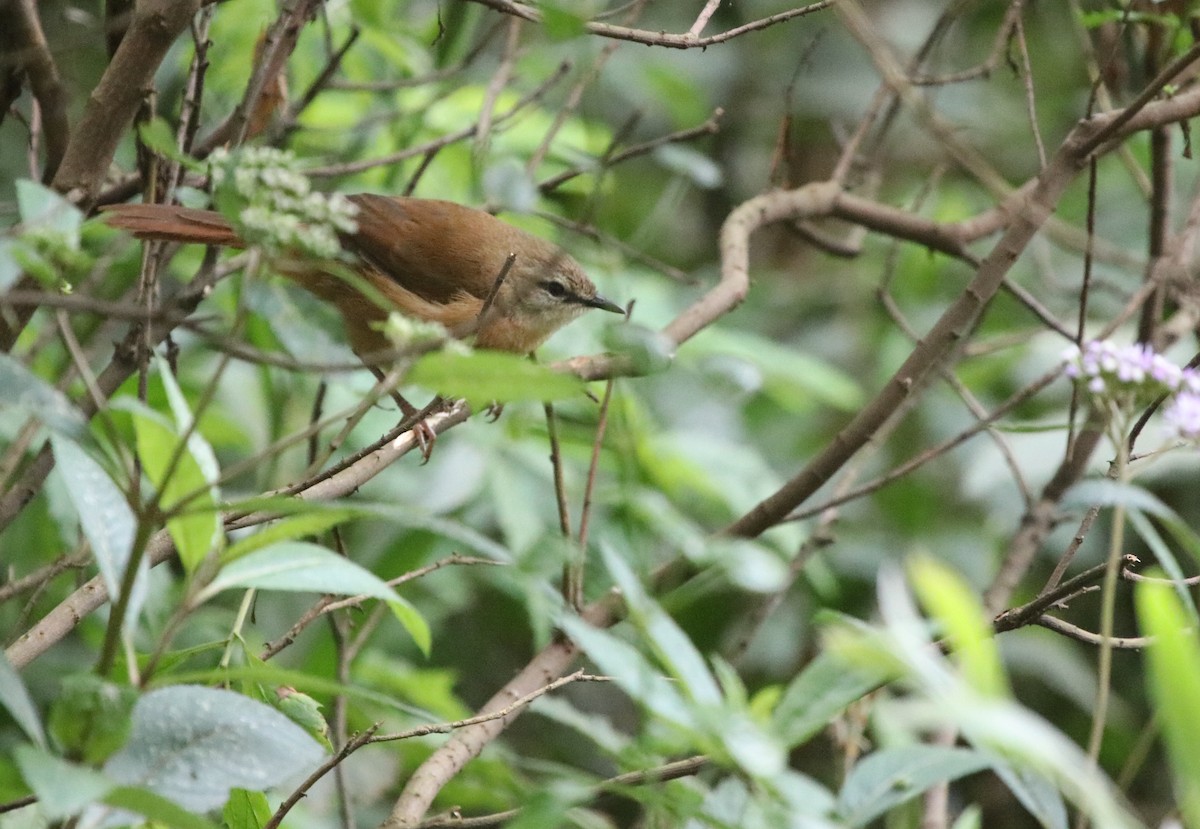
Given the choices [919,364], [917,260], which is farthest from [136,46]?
[917,260]

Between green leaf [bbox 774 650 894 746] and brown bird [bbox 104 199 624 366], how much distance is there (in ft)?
7.90

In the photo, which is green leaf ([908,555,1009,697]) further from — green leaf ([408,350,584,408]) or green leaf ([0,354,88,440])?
green leaf ([0,354,88,440])

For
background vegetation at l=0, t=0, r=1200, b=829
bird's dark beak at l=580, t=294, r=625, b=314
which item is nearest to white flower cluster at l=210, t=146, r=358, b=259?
background vegetation at l=0, t=0, r=1200, b=829

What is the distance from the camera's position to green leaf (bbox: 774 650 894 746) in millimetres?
1222

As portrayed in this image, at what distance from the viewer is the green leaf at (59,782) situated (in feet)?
3.50

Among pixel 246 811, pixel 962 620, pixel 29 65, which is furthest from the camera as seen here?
pixel 29 65

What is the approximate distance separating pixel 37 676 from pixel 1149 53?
3.24m

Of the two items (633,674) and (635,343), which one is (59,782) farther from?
(635,343)

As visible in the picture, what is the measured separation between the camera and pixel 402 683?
3273 millimetres

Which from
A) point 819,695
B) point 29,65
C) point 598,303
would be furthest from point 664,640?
point 598,303

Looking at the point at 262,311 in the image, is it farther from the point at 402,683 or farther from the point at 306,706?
the point at 402,683

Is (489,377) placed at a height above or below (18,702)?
above

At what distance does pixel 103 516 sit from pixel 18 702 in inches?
8.0

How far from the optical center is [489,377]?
3.92 feet
